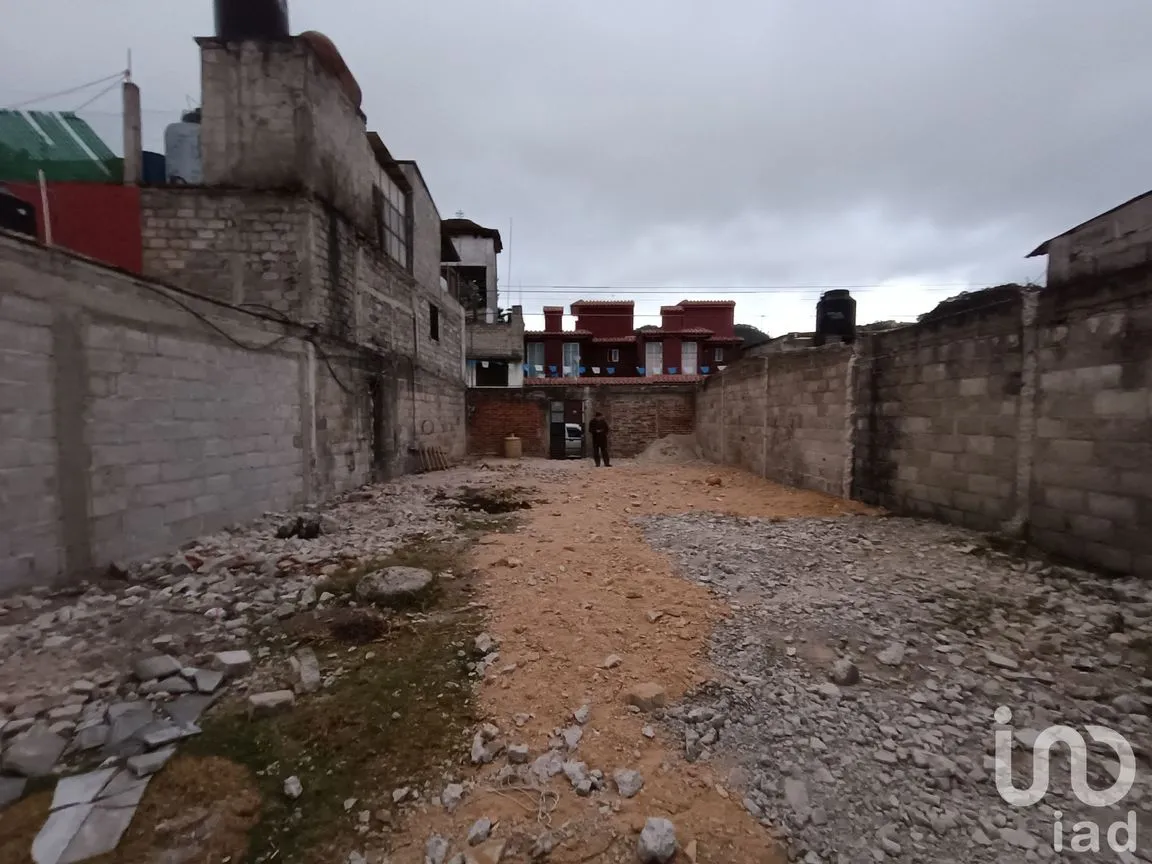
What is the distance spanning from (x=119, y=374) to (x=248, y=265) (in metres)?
4.22

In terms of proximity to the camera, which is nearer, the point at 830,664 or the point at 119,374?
the point at 830,664

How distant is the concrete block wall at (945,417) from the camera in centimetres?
478

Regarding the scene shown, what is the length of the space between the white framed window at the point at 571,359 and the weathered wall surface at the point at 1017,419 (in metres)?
19.6

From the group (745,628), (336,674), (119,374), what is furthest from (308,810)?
(119,374)

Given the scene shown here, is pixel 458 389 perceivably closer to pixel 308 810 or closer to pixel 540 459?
pixel 540 459

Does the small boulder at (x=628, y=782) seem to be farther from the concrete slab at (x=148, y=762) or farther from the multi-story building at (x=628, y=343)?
the multi-story building at (x=628, y=343)

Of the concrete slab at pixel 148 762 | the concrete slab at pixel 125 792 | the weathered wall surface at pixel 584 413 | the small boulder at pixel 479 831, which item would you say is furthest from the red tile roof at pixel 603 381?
the small boulder at pixel 479 831

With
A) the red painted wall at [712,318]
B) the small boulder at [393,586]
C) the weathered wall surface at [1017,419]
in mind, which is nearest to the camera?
the weathered wall surface at [1017,419]

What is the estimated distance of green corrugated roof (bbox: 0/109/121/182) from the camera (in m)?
7.79

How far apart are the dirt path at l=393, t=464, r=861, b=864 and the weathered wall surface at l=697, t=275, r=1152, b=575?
3.15m

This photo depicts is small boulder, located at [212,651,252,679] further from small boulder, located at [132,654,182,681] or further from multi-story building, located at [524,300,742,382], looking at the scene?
multi-story building, located at [524,300,742,382]

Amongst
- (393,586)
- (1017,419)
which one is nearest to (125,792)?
(393,586)

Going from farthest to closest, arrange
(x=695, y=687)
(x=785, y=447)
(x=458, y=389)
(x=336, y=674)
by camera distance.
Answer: (x=458, y=389) < (x=785, y=447) < (x=336, y=674) < (x=695, y=687)

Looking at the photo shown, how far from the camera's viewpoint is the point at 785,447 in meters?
9.29
